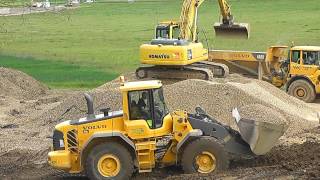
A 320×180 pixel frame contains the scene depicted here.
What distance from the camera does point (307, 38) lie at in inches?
1843

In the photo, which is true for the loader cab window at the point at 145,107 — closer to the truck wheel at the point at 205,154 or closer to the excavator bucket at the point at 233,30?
the truck wheel at the point at 205,154

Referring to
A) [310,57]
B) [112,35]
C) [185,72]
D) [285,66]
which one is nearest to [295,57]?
[310,57]

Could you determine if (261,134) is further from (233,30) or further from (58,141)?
(233,30)

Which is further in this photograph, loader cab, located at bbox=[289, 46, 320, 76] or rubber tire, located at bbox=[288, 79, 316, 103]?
rubber tire, located at bbox=[288, 79, 316, 103]

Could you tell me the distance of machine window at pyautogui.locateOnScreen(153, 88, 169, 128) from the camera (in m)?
13.5

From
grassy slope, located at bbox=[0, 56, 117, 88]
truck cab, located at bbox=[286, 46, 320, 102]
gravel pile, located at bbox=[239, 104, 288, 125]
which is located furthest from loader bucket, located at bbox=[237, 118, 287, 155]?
grassy slope, located at bbox=[0, 56, 117, 88]

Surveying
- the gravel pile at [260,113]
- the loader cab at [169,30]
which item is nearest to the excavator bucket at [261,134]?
the gravel pile at [260,113]

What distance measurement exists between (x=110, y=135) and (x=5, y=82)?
18.0 metres

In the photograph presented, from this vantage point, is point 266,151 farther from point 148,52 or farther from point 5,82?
point 5,82

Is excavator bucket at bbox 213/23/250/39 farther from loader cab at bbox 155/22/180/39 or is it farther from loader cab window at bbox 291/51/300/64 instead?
loader cab window at bbox 291/51/300/64

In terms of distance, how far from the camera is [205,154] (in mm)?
13289

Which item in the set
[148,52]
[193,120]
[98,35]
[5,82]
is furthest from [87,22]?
[193,120]

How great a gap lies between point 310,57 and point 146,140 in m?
14.0

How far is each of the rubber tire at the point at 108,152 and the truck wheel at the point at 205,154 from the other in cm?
117
